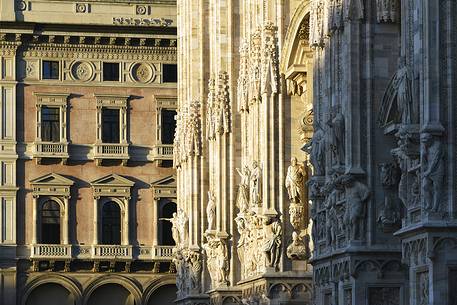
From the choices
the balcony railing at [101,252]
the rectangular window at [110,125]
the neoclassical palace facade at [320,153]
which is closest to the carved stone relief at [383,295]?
the neoclassical palace facade at [320,153]

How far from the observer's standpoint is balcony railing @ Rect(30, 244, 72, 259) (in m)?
83.8

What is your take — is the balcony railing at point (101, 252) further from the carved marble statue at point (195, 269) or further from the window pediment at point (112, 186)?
the carved marble statue at point (195, 269)

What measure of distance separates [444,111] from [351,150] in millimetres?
5819

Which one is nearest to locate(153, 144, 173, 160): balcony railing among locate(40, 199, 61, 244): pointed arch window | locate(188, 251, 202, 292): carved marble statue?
locate(40, 199, 61, 244): pointed arch window

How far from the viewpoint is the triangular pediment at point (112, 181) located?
279 ft

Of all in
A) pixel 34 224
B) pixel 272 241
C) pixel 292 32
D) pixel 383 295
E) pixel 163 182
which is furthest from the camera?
pixel 163 182

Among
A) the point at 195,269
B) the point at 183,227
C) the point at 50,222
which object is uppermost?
the point at 50,222

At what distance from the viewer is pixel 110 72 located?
284 ft

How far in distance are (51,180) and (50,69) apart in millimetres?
5368

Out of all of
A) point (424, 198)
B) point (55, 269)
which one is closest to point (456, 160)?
point (424, 198)

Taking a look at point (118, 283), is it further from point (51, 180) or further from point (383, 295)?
point (383, 295)

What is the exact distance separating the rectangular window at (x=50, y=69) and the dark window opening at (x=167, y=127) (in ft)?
18.1

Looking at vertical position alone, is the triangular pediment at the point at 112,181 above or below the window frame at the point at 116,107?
below

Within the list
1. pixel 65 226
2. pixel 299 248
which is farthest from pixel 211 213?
pixel 65 226
